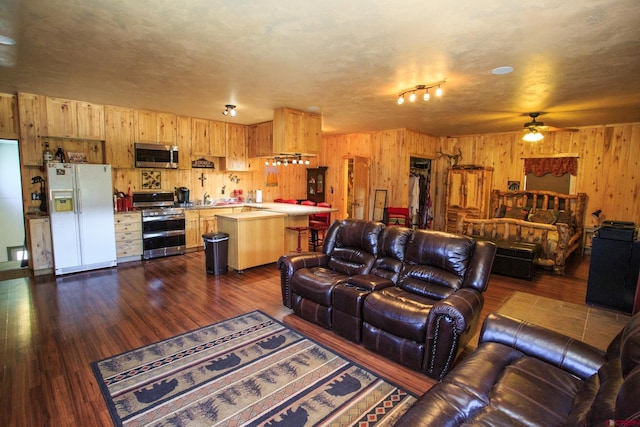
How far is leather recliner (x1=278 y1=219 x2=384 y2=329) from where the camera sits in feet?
11.0

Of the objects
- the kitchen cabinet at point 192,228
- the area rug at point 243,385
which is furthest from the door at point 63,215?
the area rug at point 243,385

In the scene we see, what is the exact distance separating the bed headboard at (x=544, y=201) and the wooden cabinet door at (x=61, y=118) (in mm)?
8919

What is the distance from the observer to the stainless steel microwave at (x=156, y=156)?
6.06 metres

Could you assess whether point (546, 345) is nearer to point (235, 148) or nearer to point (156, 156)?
point (156, 156)

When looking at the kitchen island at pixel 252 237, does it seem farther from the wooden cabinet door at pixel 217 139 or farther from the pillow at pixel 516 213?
the pillow at pixel 516 213

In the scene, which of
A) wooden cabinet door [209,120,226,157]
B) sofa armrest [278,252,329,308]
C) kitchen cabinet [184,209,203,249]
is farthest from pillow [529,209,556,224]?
kitchen cabinet [184,209,203,249]

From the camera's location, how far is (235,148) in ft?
24.5

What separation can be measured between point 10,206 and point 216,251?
4.63 m

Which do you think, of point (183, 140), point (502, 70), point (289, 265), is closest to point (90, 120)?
point (183, 140)

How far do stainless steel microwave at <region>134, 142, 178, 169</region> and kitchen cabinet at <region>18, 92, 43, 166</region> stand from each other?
1.42 m

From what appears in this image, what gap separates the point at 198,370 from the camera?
266 cm

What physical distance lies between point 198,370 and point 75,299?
2612 millimetres

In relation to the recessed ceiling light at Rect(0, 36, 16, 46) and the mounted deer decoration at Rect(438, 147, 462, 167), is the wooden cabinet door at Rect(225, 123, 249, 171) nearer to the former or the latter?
the recessed ceiling light at Rect(0, 36, 16, 46)

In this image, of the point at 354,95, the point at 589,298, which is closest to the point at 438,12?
the point at 354,95
